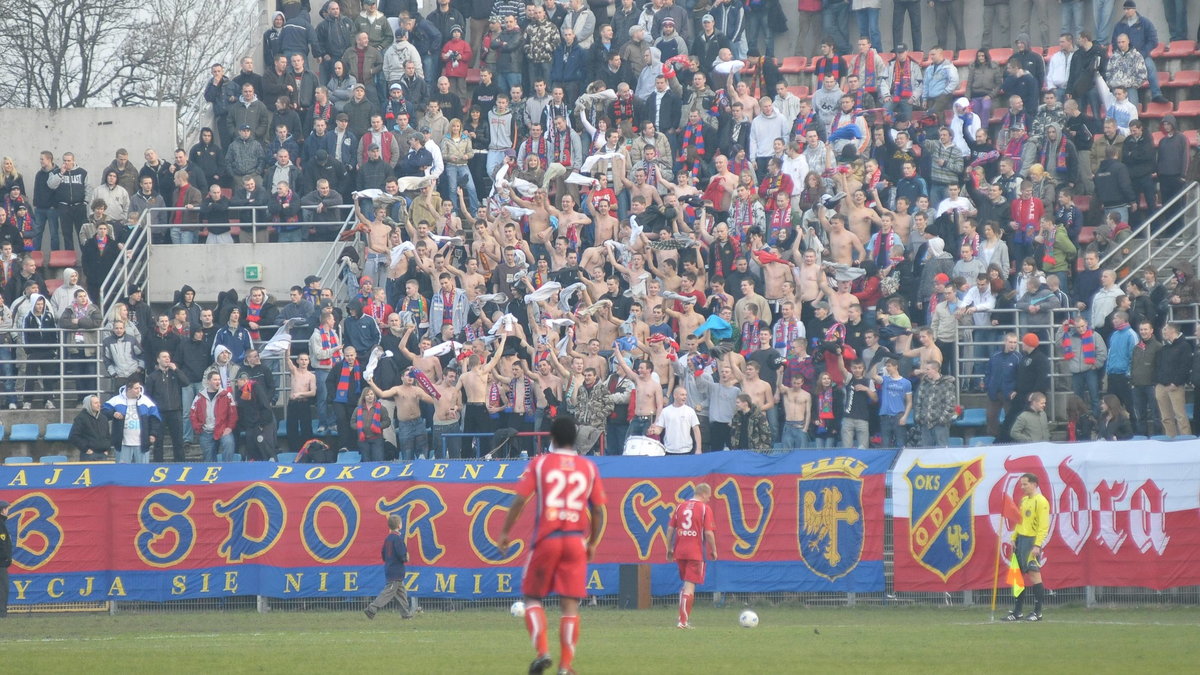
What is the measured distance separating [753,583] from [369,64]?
1496 cm

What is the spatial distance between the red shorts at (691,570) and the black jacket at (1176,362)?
7782 mm

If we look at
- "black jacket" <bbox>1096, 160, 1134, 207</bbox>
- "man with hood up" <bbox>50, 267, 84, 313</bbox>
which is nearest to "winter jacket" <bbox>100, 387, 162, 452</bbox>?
"man with hood up" <bbox>50, 267, 84, 313</bbox>

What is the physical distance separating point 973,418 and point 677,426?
14.9 ft

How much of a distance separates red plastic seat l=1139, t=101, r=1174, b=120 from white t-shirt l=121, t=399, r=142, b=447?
59.0ft

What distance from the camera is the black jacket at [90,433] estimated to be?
27.2 meters

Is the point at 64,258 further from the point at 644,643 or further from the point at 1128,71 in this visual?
the point at 1128,71

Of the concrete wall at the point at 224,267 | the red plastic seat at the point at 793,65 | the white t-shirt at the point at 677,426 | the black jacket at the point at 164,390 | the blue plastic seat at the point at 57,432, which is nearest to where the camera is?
the white t-shirt at the point at 677,426

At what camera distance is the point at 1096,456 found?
71.7 feet

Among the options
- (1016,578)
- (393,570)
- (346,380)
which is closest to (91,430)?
(346,380)

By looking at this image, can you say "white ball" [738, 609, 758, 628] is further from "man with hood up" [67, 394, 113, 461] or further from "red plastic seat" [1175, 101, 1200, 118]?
"red plastic seat" [1175, 101, 1200, 118]

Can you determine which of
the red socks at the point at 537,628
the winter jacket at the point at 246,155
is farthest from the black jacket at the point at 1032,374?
the winter jacket at the point at 246,155

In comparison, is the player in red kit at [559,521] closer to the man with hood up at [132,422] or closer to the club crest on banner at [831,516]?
the club crest on banner at [831,516]

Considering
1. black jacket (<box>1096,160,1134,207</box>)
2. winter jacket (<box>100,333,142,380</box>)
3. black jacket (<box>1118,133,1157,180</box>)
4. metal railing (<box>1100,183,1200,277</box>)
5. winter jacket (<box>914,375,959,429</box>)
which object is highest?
black jacket (<box>1118,133,1157,180</box>)

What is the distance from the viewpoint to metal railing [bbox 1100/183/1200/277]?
27.2 m
